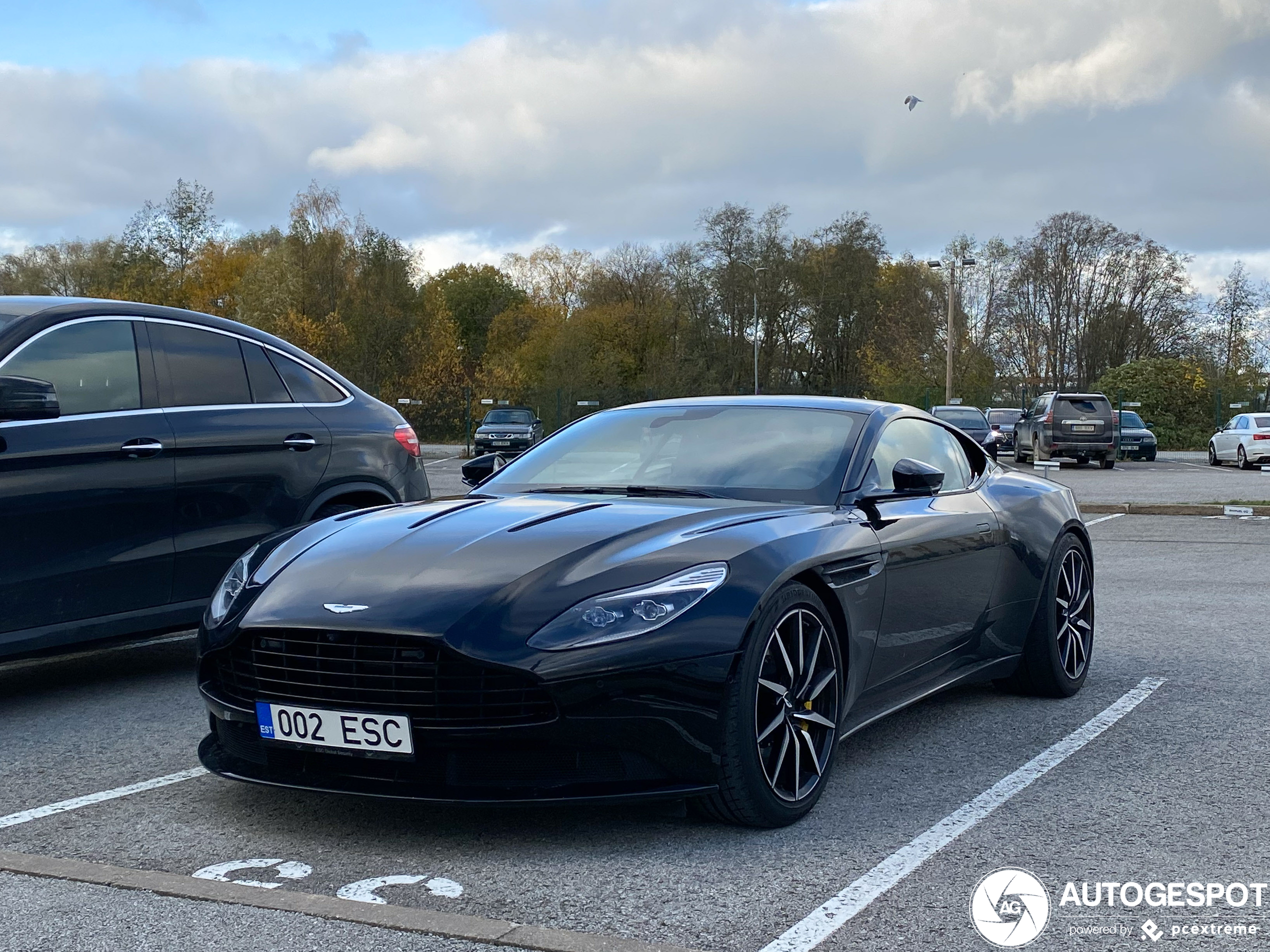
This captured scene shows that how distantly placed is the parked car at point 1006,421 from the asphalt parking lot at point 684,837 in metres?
34.8

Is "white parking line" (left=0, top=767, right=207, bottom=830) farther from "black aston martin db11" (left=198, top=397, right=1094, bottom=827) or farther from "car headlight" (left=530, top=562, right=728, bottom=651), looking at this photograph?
"car headlight" (left=530, top=562, right=728, bottom=651)

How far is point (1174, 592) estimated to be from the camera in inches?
381

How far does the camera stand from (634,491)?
4.97m

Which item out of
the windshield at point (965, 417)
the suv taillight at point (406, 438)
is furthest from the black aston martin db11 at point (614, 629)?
the windshield at point (965, 417)

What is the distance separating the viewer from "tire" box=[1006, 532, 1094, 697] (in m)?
6.02

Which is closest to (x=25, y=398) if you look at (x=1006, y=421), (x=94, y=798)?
(x=94, y=798)

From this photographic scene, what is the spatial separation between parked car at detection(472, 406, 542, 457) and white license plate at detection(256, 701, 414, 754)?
3465 cm

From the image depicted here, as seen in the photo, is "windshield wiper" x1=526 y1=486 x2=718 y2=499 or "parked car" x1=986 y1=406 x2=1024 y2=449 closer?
"windshield wiper" x1=526 y1=486 x2=718 y2=499

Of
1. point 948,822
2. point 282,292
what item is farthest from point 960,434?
point 282,292

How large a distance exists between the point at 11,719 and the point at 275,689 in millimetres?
2349

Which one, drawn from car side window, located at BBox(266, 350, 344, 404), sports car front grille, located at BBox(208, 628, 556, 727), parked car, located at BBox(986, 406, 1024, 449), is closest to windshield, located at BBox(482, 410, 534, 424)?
parked car, located at BBox(986, 406, 1024, 449)

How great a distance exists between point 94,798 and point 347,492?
2.67m

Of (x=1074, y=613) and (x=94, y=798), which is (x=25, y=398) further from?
(x=1074, y=613)

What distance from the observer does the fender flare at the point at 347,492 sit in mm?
6730
